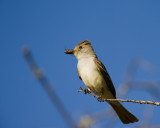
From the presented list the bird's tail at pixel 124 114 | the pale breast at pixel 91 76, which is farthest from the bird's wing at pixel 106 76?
the bird's tail at pixel 124 114

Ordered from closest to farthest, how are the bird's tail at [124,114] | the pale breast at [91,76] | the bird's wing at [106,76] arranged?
1. the pale breast at [91,76]
2. the bird's tail at [124,114]
3. the bird's wing at [106,76]

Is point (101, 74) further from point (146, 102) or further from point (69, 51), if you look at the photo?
point (146, 102)

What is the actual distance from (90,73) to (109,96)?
2.92ft

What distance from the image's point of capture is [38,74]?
170 centimetres

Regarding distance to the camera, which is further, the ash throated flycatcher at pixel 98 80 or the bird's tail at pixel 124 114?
the bird's tail at pixel 124 114

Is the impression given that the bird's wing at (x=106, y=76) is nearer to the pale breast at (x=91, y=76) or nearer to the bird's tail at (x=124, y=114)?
the pale breast at (x=91, y=76)

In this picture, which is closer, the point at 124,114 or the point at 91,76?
the point at 91,76

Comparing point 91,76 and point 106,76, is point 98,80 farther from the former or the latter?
point 106,76

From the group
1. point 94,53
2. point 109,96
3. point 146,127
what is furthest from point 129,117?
point 146,127

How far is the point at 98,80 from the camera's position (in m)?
6.14

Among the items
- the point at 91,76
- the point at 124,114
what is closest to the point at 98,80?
the point at 91,76

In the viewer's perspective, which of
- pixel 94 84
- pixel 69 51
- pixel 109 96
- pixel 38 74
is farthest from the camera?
pixel 69 51

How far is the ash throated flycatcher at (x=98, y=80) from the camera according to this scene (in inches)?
240

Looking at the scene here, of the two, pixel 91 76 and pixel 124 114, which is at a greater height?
pixel 91 76
